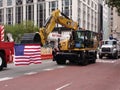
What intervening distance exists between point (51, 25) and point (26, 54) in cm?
683

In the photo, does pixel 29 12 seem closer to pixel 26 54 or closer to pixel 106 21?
pixel 106 21

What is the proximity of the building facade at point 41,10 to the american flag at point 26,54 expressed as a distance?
72831mm

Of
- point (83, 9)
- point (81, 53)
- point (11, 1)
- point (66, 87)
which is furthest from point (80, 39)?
point (11, 1)

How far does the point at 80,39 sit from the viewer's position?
2827cm

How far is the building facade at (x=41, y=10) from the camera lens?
95.1 meters

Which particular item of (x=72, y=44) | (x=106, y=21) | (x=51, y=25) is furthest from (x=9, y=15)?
(x=51, y=25)

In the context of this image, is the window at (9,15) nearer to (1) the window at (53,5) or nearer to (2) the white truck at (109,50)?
(1) the window at (53,5)

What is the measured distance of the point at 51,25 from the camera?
2666 cm

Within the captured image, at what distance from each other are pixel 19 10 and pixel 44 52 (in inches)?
2840

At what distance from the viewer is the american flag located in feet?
65.8

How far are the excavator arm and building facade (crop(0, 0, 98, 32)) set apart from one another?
2524 inches

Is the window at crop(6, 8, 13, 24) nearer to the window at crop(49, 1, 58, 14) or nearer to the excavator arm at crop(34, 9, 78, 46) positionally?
the window at crop(49, 1, 58, 14)

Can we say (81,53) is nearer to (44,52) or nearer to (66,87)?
(44,52)

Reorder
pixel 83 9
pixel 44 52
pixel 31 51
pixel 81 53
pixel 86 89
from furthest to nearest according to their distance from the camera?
pixel 83 9 < pixel 44 52 < pixel 81 53 < pixel 31 51 < pixel 86 89
